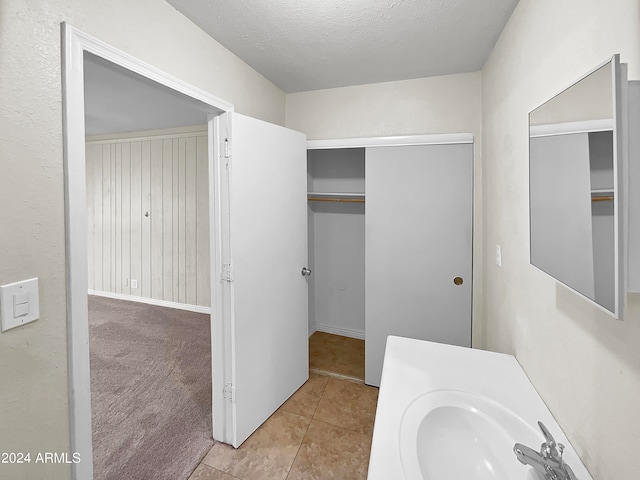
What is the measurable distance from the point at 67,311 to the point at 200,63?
1.35 m

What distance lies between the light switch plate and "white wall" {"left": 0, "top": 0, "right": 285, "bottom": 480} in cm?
2

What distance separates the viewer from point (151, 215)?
420 centimetres

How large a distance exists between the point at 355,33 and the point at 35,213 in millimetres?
1711

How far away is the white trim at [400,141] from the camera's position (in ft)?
7.19

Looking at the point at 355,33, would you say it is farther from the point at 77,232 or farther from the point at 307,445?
the point at 307,445

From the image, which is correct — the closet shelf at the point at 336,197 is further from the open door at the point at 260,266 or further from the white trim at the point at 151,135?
the white trim at the point at 151,135

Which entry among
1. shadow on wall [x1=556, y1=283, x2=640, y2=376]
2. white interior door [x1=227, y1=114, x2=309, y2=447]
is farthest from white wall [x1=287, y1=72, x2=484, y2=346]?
shadow on wall [x1=556, y1=283, x2=640, y2=376]

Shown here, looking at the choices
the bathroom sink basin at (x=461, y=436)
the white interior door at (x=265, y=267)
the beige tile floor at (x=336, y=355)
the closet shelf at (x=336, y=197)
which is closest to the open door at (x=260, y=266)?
the white interior door at (x=265, y=267)

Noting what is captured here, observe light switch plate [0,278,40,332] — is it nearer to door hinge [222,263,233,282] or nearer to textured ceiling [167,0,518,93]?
door hinge [222,263,233,282]

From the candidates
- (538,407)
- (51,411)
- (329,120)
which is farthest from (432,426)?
(329,120)

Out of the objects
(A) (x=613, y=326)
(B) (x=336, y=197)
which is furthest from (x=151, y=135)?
(A) (x=613, y=326)

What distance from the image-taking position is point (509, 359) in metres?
1.43

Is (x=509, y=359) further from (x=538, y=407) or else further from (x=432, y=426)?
(x=432, y=426)

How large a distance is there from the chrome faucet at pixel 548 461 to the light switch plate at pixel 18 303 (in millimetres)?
1448
